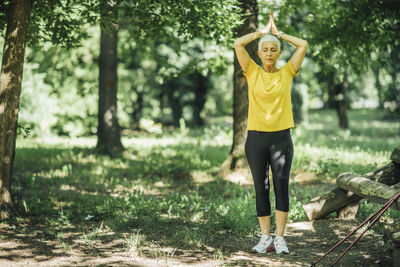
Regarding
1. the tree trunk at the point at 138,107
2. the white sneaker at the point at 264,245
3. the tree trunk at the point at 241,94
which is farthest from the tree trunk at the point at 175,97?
the white sneaker at the point at 264,245

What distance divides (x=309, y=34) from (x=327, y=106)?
40058 mm

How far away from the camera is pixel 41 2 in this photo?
6.30 m

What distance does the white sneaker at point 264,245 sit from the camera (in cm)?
465

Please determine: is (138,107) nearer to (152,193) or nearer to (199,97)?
(199,97)

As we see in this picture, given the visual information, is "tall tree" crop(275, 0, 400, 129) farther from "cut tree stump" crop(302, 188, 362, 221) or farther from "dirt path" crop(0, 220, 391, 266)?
"dirt path" crop(0, 220, 391, 266)

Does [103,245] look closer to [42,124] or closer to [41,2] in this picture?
[41,2]

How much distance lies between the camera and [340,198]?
5656 mm

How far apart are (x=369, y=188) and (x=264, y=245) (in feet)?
4.35

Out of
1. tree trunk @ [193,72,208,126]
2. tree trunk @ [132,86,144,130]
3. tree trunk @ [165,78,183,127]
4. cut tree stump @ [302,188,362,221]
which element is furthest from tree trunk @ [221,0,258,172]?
tree trunk @ [132,86,144,130]

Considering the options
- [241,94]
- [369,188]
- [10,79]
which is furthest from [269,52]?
[241,94]

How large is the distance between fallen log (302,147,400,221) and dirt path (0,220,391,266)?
234 millimetres

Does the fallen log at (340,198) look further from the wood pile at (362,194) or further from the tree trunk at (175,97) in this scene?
the tree trunk at (175,97)

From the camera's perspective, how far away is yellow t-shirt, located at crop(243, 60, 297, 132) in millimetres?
4340

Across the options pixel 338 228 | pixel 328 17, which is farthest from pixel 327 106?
pixel 338 228
